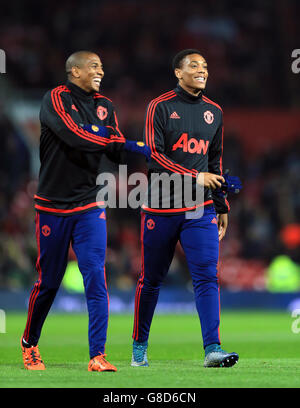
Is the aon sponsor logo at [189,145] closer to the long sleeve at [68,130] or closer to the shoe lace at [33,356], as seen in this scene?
the long sleeve at [68,130]

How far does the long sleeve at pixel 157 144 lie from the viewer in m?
7.98

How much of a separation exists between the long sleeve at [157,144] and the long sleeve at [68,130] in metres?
0.42

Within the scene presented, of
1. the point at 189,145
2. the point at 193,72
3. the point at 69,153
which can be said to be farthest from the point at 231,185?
the point at 69,153

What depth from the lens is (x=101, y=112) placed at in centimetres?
795

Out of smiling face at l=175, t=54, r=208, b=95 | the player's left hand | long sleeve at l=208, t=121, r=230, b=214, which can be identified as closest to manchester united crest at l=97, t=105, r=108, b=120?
smiling face at l=175, t=54, r=208, b=95

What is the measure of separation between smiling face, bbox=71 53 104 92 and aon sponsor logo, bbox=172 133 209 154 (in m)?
0.84

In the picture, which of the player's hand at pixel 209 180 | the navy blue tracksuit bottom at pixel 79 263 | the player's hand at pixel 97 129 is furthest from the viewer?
the player's hand at pixel 209 180

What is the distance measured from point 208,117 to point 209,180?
67cm

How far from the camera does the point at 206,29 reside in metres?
27.7

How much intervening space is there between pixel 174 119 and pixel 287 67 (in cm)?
1929

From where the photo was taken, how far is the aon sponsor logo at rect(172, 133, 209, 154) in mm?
8141

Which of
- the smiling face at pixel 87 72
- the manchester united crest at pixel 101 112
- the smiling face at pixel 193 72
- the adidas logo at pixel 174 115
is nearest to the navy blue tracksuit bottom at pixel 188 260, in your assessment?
the adidas logo at pixel 174 115

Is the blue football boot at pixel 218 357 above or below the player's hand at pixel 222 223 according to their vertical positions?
below
